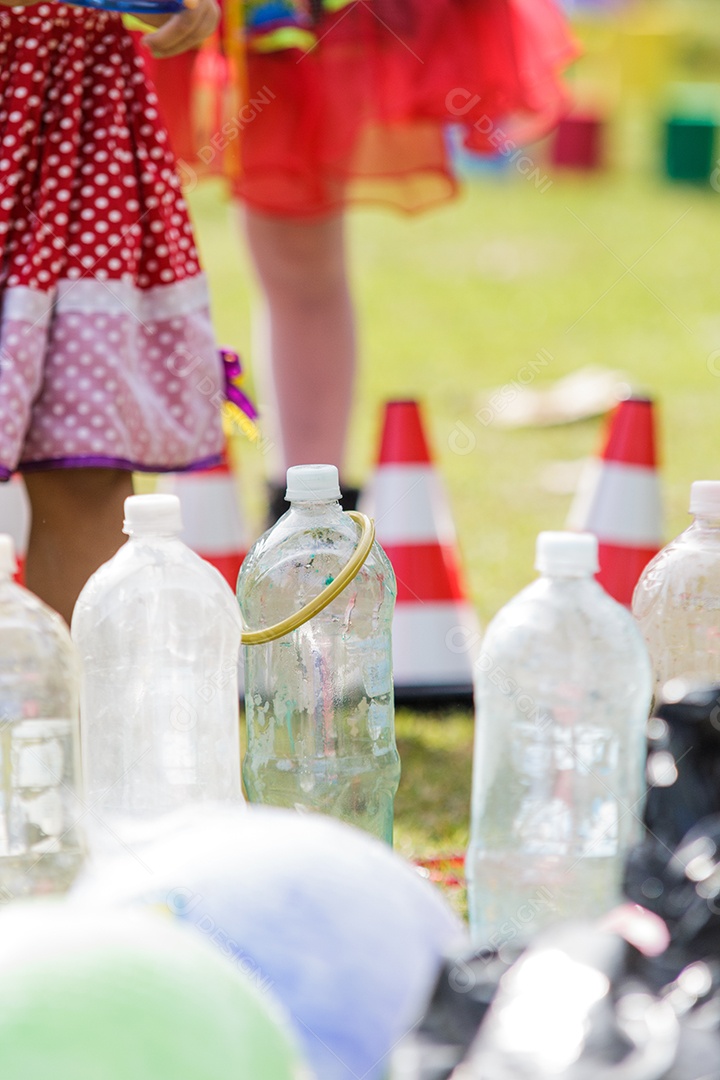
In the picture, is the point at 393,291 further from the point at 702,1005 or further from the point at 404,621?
the point at 702,1005

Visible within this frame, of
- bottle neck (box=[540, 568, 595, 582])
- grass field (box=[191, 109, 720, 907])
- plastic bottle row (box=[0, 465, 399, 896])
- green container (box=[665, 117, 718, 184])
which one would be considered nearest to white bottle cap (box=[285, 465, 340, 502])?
plastic bottle row (box=[0, 465, 399, 896])

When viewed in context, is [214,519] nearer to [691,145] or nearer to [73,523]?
[73,523]

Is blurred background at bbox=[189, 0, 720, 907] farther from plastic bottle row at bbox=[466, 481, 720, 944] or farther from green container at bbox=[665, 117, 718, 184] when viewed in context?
plastic bottle row at bbox=[466, 481, 720, 944]

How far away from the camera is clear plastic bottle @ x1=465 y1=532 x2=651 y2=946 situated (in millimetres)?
1844

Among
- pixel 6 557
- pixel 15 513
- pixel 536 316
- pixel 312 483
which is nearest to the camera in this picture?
pixel 6 557

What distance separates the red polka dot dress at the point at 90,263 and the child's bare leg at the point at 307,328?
0.89 metres

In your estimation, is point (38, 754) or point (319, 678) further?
point (319, 678)

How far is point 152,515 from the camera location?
1.83 m

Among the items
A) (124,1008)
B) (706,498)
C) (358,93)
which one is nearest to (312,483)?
(706,498)

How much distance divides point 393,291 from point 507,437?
335cm

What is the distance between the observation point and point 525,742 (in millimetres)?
1901

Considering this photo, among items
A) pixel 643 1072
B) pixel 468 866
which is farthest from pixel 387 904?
pixel 468 866

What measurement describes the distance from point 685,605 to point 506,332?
5792 millimetres

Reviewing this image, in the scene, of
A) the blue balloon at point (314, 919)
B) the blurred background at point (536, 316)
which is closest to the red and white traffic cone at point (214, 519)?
the blurred background at point (536, 316)
